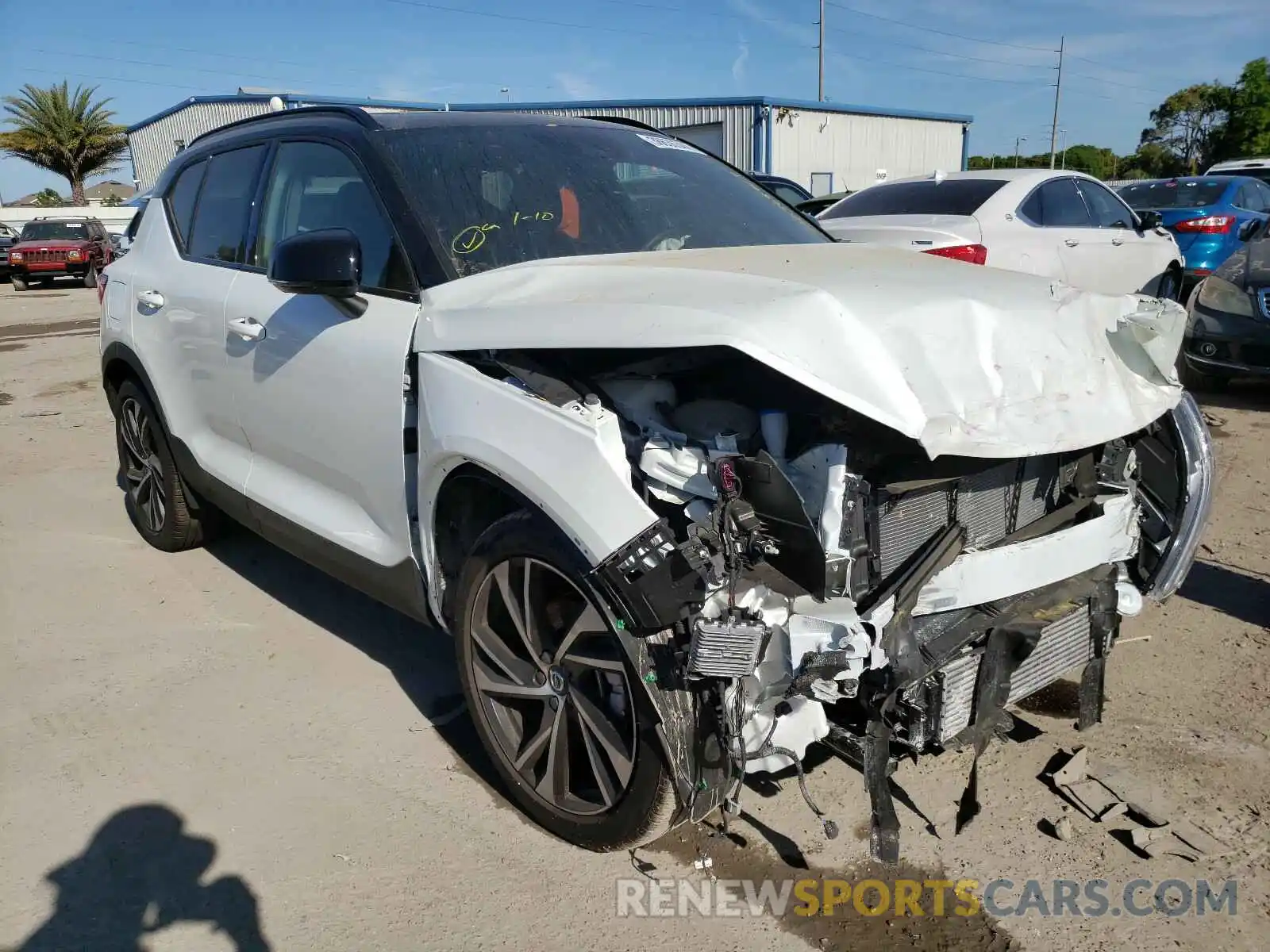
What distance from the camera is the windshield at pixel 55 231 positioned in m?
24.7

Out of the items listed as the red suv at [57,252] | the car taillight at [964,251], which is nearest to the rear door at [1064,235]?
the car taillight at [964,251]

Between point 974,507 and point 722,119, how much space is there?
2516cm

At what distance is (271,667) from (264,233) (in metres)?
1.67

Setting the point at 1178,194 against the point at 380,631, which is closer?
the point at 380,631

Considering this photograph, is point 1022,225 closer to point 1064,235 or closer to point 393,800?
point 1064,235

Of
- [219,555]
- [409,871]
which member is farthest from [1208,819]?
[219,555]

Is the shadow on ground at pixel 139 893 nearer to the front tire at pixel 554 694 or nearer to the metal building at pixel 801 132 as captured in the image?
the front tire at pixel 554 694

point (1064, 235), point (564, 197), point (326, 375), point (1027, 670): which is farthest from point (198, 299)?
point (1064, 235)

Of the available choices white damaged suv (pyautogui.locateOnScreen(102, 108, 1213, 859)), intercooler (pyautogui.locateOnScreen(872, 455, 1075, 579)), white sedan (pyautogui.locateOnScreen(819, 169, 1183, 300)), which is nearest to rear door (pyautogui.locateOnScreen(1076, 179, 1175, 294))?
white sedan (pyautogui.locateOnScreen(819, 169, 1183, 300))

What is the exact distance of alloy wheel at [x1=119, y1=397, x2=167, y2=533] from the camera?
4785 millimetres

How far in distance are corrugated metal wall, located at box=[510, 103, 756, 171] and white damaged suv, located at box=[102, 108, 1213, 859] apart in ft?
74.7

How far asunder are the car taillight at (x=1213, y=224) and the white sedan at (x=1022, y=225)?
194 centimetres

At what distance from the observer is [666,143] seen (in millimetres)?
3982

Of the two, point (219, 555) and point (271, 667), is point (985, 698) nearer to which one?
point (271, 667)
